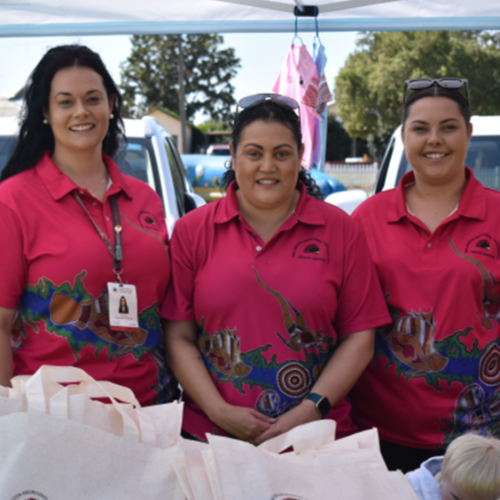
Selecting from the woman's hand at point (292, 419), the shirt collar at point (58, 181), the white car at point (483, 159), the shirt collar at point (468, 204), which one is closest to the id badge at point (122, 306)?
the shirt collar at point (58, 181)

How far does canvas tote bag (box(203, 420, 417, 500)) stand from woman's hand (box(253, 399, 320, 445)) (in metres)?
0.41

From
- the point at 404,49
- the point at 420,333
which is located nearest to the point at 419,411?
the point at 420,333

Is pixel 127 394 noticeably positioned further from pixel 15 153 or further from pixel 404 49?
pixel 404 49

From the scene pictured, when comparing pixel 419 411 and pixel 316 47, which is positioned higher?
pixel 316 47

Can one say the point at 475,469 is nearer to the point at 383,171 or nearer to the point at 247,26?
the point at 247,26

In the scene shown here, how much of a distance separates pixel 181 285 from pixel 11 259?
2.04ft

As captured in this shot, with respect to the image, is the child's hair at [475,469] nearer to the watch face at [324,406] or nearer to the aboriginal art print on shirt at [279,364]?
the watch face at [324,406]

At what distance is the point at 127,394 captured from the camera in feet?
6.32

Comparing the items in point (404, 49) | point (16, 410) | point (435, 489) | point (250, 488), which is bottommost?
point (435, 489)

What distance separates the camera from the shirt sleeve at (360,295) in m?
2.30

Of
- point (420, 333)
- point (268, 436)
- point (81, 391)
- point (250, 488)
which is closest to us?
point (250, 488)

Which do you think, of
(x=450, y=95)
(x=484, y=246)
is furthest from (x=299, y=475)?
(x=450, y=95)

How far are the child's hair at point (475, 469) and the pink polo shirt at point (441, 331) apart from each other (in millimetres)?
534

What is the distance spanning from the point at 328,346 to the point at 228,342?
0.38m
